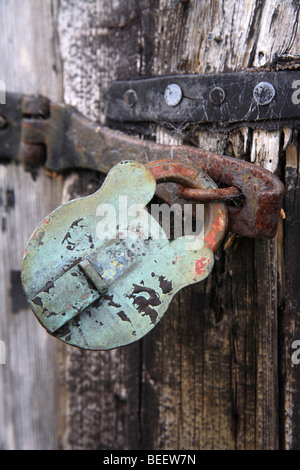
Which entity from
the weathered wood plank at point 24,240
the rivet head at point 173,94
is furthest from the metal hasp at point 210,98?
the weathered wood plank at point 24,240

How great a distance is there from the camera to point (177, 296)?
804 mm

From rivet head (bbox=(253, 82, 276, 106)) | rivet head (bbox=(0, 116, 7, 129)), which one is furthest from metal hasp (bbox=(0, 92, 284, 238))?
rivet head (bbox=(253, 82, 276, 106))

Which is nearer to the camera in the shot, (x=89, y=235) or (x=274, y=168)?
(x=89, y=235)

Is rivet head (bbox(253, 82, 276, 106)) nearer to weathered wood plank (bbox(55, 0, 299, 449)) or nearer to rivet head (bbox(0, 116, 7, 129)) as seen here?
weathered wood plank (bbox(55, 0, 299, 449))

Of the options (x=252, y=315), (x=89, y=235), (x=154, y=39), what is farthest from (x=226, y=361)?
(x=154, y=39)

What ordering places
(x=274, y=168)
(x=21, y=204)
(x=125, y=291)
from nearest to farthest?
(x=125, y=291)
(x=274, y=168)
(x=21, y=204)

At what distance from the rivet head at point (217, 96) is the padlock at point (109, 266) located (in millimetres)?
197

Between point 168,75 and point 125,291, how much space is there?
415mm

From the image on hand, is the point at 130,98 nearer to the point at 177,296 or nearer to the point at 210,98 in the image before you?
the point at 210,98

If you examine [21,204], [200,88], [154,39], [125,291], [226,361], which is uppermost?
[154,39]

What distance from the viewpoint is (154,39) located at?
2.49 feet

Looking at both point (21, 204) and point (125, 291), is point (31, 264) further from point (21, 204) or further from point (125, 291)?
point (21, 204)

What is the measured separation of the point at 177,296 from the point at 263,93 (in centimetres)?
41

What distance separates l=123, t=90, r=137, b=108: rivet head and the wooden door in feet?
0.16
